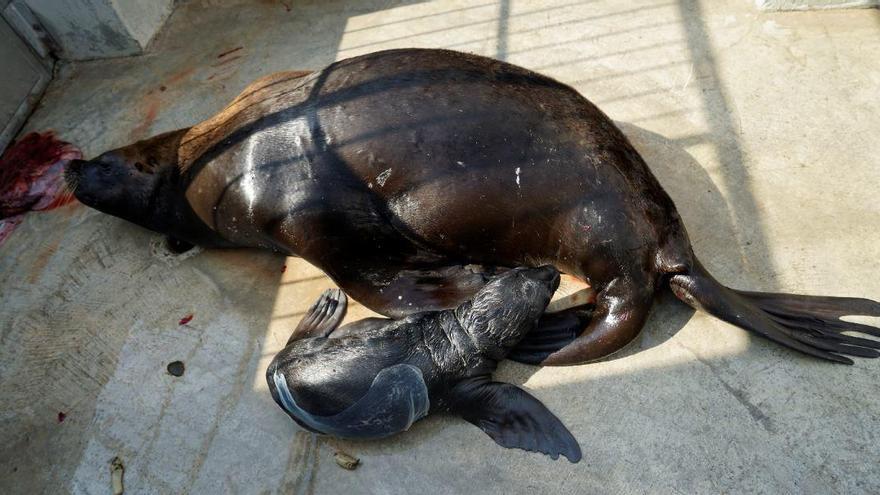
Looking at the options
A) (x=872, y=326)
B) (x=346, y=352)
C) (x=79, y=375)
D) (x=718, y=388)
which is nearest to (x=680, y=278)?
(x=718, y=388)

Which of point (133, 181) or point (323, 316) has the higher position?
point (133, 181)

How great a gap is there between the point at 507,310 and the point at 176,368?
181cm

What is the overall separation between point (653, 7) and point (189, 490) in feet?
15.1

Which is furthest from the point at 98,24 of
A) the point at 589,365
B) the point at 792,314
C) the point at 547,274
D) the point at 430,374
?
the point at 792,314

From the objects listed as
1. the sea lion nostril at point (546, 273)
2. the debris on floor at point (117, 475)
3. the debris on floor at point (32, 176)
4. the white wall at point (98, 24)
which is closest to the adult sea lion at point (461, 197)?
the sea lion nostril at point (546, 273)

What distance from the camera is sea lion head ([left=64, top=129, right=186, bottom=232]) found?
3541 mm

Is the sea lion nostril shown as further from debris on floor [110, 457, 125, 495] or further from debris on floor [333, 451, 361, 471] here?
debris on floor [110, 457, 125, 495]

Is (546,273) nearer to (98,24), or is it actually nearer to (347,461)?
(347,461)

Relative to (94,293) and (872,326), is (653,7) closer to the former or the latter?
(872,326)

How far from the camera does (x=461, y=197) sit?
9.62ft

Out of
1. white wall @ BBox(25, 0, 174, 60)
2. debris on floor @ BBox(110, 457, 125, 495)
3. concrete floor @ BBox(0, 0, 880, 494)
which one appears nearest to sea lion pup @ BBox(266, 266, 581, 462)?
concrete floor @ BBox(0, 0, 880, 494)

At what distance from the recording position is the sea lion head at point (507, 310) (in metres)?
2.82

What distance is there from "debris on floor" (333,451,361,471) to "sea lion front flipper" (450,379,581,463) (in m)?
0.52

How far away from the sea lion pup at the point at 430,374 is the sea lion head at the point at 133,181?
4.44 feet
